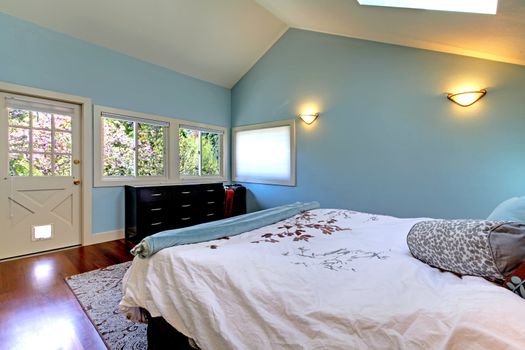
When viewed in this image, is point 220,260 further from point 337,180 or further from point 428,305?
point 337,180

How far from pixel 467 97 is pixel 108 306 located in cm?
389

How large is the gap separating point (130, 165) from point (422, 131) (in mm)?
4103

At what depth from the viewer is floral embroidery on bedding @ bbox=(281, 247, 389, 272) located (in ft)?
3.64

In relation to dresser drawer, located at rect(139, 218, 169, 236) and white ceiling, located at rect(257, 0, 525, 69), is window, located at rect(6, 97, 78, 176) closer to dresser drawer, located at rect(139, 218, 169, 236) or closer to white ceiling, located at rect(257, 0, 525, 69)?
dresser drawer, located at rect(139, 218, 169, 236)

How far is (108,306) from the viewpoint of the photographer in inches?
76.6

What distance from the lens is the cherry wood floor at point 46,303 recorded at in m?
1.58

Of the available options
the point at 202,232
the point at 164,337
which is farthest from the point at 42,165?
the point at 164,337

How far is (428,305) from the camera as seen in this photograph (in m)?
0.77

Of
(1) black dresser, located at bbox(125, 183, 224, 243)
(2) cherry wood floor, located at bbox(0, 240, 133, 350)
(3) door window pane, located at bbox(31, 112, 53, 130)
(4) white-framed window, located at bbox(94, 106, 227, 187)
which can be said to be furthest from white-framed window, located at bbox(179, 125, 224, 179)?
(2) cherry wood floor, located at bbox(0, 240, 133, 350)

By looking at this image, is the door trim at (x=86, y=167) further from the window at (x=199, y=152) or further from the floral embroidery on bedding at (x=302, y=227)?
the floral embroidery on bedding at (x=302, y=227)

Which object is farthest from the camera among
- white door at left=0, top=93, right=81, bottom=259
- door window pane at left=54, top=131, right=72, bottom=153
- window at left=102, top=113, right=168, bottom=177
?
window at left=102, top=113, right=168, bottom=177

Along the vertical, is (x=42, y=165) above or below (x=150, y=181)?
above

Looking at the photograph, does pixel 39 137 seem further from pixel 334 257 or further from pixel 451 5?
pixel 451 5

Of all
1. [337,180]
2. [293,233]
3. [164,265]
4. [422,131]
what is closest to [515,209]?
[293,233]
